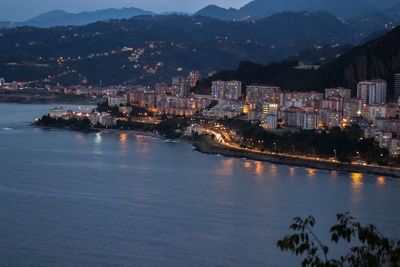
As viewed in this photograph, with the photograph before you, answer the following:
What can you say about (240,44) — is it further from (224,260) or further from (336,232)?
(336,232)

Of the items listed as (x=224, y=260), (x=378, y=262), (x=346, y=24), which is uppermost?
(x=346, y=24)

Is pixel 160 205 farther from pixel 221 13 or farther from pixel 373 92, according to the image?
pixel 221 13

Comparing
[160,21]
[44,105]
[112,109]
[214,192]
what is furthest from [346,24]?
[214,192]

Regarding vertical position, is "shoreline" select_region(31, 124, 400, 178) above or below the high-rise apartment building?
below

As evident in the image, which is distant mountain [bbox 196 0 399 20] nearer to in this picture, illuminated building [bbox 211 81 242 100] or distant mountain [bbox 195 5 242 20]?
distant mountain [bbox 195 5 242 20]

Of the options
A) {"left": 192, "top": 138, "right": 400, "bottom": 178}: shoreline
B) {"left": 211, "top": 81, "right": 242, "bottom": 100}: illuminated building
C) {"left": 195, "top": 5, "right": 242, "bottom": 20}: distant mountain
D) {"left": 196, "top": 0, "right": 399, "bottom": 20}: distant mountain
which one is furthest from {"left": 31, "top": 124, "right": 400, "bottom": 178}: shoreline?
{"left": 195, "top": 5, "right": 242, "bottom": 20}: distant mountain

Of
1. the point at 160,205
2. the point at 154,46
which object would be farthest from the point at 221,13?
the point at 160,205

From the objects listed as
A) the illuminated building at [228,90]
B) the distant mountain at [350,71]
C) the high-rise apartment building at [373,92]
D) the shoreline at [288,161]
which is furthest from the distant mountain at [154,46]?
the shoreline at [288,161]
